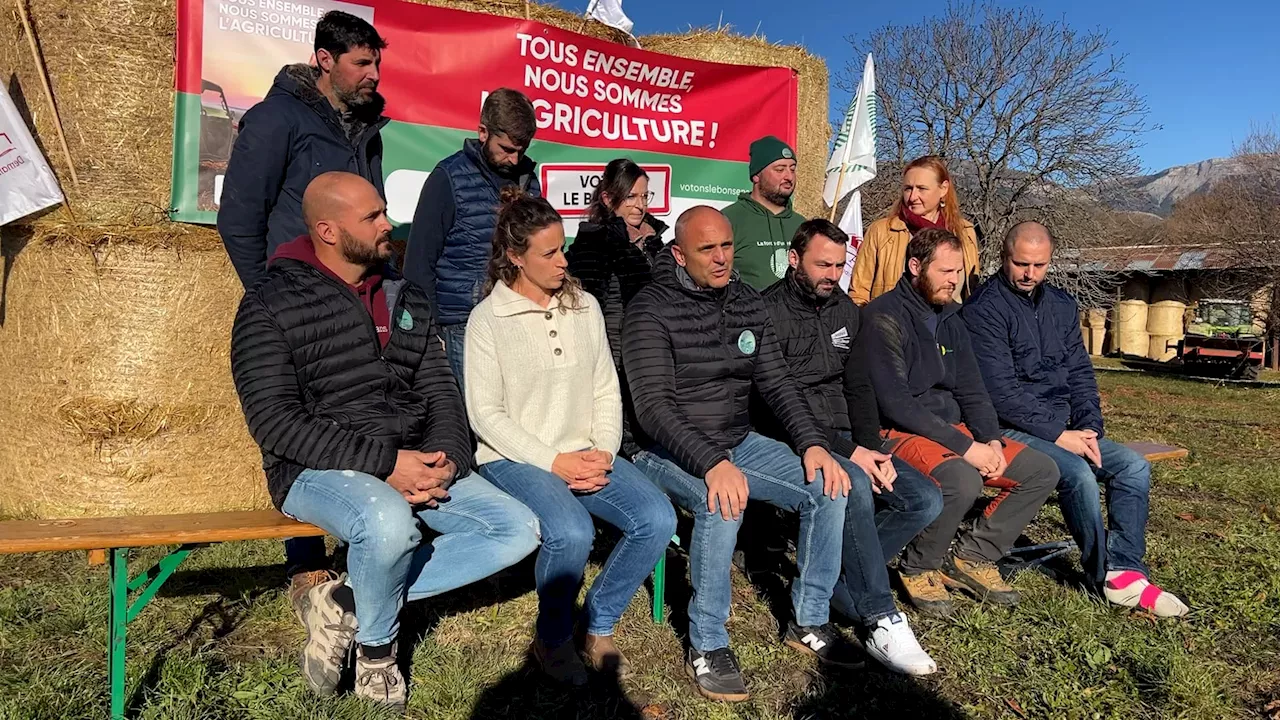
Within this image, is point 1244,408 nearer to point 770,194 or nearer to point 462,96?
point 770,194

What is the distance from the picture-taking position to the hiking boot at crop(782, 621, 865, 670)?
3.40 metres

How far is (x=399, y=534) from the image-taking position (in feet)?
9.01

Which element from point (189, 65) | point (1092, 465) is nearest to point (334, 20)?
point (189, 65)

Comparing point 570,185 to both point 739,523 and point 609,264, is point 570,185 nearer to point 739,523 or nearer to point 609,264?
point 609,264

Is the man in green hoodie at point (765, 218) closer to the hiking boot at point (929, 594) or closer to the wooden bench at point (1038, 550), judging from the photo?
the wooden bench at point (1038, 550)

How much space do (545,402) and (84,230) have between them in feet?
9.66

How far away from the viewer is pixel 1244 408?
1218 centimetres

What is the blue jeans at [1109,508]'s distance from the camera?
163 inches

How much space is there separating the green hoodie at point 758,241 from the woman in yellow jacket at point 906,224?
53cm

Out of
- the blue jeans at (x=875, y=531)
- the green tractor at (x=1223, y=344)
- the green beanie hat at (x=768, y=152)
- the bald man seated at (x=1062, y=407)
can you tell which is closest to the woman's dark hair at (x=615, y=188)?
the green beanie hat at (x=768, y=152)

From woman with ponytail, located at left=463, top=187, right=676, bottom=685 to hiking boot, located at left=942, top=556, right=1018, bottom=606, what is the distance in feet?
5.93

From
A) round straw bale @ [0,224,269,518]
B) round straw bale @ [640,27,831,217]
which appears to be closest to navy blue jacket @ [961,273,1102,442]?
round straw bale @ [640,27,831,217]

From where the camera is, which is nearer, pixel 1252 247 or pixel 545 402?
pixel 545 402

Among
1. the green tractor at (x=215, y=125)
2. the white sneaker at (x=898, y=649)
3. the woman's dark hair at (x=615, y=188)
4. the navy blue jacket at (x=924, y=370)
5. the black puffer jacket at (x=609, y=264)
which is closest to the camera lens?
the white sneaker at (x=898, y=649)
